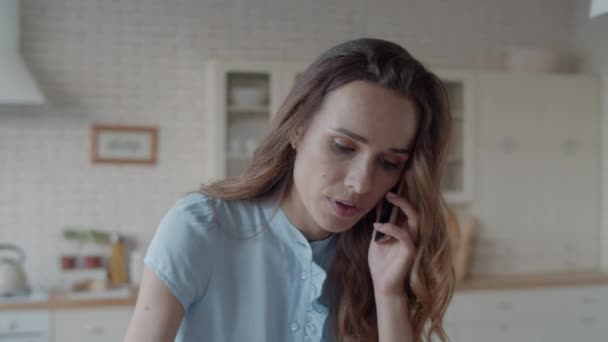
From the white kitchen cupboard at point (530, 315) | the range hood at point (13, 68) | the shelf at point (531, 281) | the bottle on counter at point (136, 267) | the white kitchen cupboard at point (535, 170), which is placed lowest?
the white kitchen cupboard at point (530, 315)

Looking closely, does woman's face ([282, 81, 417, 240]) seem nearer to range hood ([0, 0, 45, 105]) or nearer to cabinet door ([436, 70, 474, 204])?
range hood ([0, 0, 45, 105])

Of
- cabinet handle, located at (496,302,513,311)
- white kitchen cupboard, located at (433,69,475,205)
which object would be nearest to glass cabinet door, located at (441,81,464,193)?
white kitchen cupboard, located at (433,69,475,205)

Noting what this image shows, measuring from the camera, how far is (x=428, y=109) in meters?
1.21

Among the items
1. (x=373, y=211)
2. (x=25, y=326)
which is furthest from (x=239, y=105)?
(x=373, y=211)

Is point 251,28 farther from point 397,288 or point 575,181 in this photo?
point 397,288

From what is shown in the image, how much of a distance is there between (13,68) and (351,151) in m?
2.77

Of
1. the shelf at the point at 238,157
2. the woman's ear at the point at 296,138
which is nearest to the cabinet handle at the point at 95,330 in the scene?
the shelf at the point at 238,157

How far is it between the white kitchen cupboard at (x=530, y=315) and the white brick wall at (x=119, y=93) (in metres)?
1.87

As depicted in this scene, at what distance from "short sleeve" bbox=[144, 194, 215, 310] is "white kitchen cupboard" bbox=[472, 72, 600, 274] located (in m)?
3.08

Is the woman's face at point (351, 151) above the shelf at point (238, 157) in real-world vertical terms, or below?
above

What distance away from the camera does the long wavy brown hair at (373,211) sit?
1.19 meters

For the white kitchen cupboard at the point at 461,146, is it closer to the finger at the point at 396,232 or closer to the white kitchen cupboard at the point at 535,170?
the white kitchen cupboard at the point at 535,170

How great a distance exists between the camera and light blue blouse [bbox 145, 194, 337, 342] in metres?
1.17

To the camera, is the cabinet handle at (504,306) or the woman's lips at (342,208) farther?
the cabinet handle at (504,306)
